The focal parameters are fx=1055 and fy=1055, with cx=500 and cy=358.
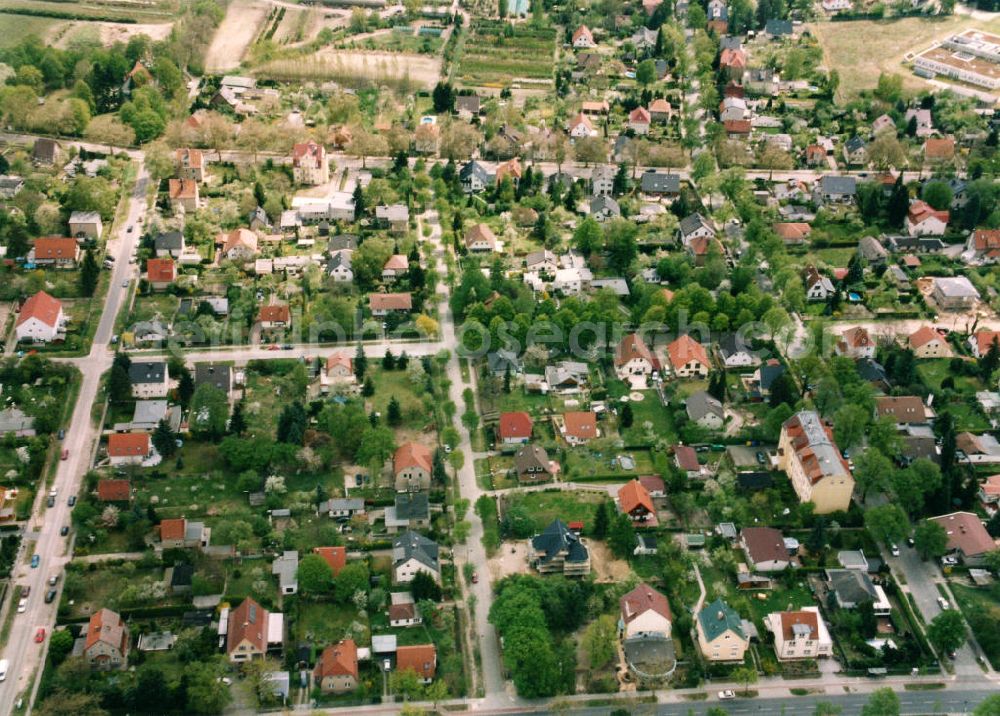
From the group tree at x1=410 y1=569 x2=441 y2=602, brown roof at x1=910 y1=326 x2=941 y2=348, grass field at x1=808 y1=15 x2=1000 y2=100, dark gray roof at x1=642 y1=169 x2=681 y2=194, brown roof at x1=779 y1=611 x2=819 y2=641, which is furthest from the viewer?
grass field at x1=808 y1=15 x2=1000 y2=100

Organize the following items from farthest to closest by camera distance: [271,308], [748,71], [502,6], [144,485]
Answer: [502,6] → [748,71] → [271,308] → [144,485]

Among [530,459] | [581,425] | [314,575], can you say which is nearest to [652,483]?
[581,425]

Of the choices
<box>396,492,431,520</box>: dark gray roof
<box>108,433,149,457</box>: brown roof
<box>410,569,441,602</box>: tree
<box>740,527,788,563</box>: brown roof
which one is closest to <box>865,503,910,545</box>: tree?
<box>740,527,788,563</box>: brown roof

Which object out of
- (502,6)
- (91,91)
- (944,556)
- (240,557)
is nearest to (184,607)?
(240,557)

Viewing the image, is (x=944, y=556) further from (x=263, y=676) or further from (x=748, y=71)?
(x=748, y=71)

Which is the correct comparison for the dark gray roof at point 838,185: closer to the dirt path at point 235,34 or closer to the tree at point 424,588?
the tree at point 424,588

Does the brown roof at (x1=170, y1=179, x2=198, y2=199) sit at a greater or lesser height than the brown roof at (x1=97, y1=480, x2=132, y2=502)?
greater

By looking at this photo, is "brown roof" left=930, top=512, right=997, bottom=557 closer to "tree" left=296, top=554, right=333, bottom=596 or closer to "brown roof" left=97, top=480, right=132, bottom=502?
"tree" left=296, top=554, right=333, bottom=596
